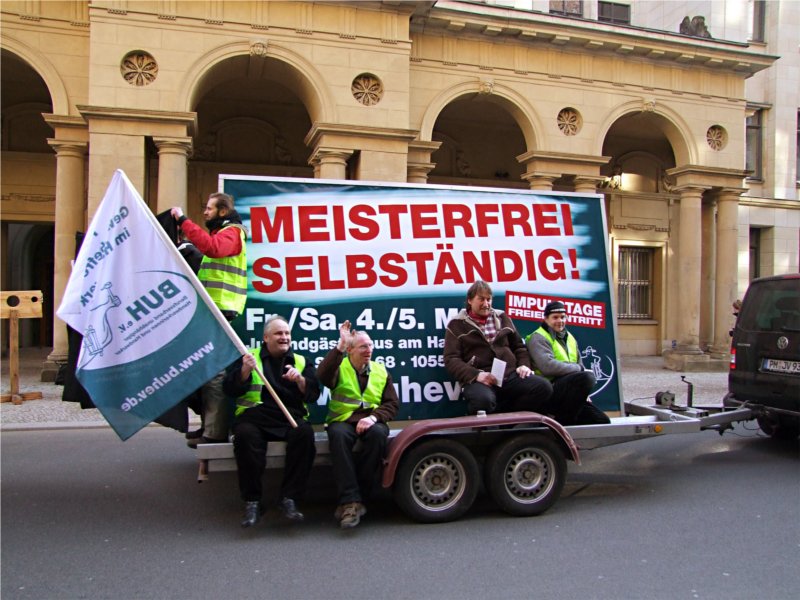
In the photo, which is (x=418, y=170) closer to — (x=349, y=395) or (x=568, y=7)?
(x=568, y=7)

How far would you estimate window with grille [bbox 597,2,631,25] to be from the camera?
2047 cm

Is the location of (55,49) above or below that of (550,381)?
above

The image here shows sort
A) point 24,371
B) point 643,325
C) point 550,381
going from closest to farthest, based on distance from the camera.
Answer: point 550,381
point 24,371
point 643,325

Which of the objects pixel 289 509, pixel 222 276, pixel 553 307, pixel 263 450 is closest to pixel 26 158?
pixel 222 276

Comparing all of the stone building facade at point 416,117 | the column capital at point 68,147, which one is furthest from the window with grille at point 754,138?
the column capital at point 68,147

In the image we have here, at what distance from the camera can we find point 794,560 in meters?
4.32

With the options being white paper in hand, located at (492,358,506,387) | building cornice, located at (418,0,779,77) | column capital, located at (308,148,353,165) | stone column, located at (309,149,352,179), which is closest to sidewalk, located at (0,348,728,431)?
white paper in hand, located at (492,358,506,387)

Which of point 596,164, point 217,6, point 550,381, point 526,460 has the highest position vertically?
point 217,6

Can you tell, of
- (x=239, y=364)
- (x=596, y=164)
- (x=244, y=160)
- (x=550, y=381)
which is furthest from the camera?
(x=244, y=160)

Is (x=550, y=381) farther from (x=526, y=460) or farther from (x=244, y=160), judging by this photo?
(x=244, y=160)

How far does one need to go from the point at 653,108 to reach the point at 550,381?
43.2 ft

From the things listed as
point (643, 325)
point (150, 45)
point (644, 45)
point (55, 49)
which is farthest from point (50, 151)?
point (643, 325)

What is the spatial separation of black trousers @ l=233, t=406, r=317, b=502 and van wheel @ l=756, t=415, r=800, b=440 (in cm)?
553

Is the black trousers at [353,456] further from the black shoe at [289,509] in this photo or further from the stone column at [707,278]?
the stone column at [707,278]
